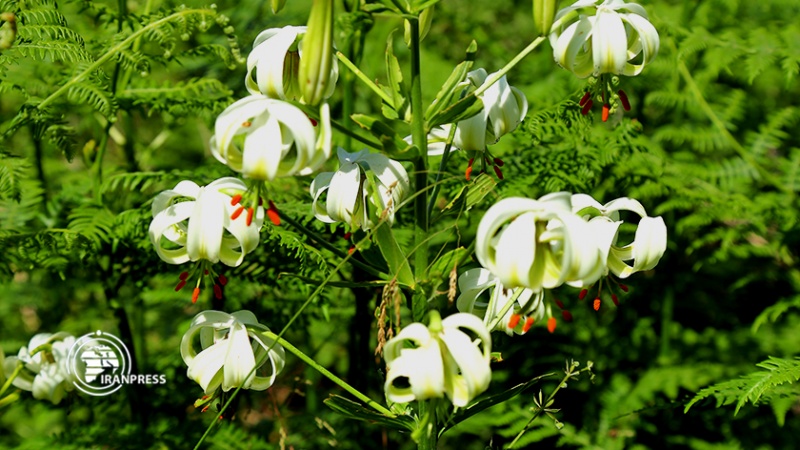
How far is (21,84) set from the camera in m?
2.45

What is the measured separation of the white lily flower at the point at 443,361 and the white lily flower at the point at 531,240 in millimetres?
104

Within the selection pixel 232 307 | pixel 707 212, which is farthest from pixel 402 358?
pixel 707 212

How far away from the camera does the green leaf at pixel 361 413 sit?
59.6 inches

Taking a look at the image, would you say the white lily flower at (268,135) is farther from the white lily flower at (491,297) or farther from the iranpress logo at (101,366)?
the iranpress logo at (101,366)

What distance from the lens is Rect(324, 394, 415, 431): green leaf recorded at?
1513 mm

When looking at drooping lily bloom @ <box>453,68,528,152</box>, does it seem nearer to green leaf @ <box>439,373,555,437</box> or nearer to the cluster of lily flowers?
the cluster of lily flowers

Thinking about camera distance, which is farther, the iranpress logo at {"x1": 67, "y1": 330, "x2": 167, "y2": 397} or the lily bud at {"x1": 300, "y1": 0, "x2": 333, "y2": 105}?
the iranpress logo at {"x1": 67, "y1": 330, "x2": 167, "y2": 397}

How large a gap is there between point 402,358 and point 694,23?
243cm

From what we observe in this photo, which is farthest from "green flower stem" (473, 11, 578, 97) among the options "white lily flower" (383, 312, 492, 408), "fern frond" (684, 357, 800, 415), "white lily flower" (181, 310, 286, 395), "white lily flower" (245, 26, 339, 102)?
"fern frond" (684, 357, 800, 415)

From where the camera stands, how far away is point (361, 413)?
5.00ft

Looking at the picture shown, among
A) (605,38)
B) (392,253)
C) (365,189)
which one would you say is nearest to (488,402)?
(392,253)

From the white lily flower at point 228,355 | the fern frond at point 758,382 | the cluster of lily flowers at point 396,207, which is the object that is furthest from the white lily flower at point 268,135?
the fern frond at point 758,382

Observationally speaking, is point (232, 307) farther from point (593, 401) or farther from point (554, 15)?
point (554, 15)

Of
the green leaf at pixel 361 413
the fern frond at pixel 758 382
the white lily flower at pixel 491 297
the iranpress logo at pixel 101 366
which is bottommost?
the iranpress logo at pixel 101 366
